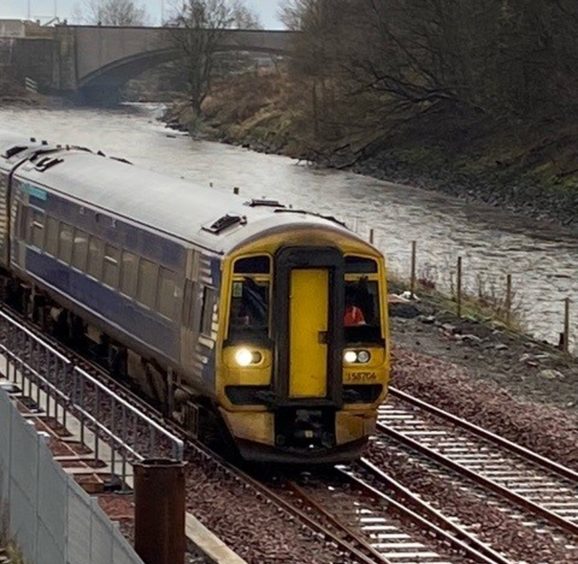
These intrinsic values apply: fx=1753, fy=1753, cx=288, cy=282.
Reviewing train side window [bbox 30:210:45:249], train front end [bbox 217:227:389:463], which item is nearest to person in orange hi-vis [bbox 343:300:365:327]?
train front end [bbox 217:227:389:463]

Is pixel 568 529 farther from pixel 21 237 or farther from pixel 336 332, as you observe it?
pixel 21 237

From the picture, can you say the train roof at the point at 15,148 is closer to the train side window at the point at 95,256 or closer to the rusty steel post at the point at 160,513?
the train side window at the point at 95,256

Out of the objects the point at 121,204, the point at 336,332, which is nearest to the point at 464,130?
the point at 121,204

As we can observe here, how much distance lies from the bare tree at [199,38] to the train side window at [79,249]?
71313 millimetres

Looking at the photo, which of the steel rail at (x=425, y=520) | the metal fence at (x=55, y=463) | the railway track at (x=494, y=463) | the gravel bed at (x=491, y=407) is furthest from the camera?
the gravel bed at (x=491, y=407)

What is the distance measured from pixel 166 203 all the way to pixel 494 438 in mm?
4589

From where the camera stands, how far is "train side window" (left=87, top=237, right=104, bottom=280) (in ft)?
71.2

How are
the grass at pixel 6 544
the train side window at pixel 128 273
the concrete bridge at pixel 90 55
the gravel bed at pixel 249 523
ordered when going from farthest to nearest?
the concrete bridge at pixel 90 55 → the train side window at pixel 128 273 → the gravel bed at pixel 249 523 → the grass at pixel 6 544

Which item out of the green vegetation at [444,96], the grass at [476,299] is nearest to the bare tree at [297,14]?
the green vegetation at [444,96]

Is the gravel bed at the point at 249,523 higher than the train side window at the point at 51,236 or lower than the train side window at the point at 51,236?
lower

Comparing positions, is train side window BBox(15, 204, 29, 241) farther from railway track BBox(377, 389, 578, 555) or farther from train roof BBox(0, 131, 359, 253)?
railway track BBox(377, 389, 578, 555)

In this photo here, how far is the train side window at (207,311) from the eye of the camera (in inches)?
672

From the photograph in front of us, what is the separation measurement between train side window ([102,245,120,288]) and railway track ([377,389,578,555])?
3.57 metres

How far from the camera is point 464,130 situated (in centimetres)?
7031
